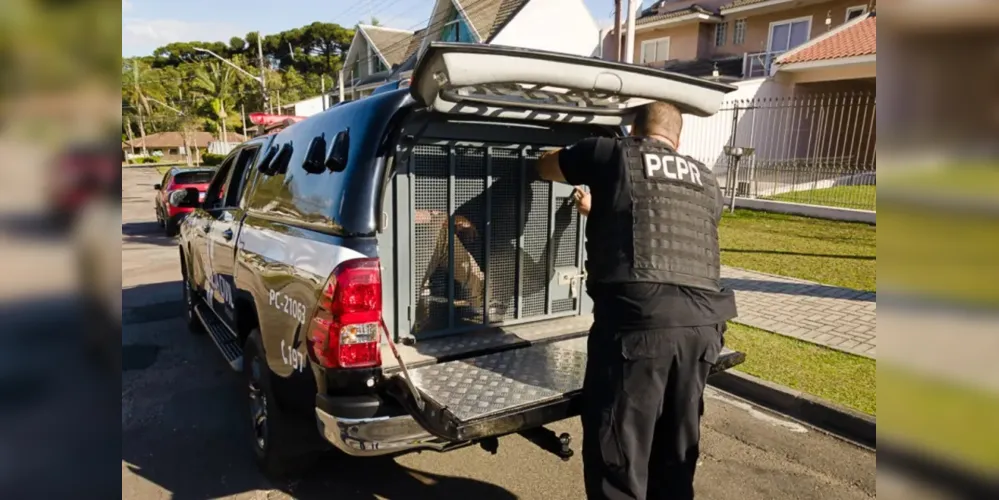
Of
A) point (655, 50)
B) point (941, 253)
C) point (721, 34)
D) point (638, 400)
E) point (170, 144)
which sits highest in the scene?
point (721, 34)

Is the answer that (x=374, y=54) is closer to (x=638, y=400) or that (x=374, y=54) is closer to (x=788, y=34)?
(x=788, y=34)

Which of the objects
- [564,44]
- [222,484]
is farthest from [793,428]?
[564,44]

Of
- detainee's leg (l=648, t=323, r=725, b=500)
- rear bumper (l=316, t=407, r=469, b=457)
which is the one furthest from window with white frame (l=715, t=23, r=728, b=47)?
rear bumper (l=316, t=407, r=469, b=457)

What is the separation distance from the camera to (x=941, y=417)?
25.6 inches

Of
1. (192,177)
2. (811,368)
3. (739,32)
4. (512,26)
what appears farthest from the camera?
(739,32)

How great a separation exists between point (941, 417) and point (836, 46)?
69.7 feet

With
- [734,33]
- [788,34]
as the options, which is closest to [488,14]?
[734,33]

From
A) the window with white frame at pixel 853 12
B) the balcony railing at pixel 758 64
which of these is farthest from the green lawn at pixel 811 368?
the window with white frame at pixel 853 12

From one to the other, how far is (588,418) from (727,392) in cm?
272

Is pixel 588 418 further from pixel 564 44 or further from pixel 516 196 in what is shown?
pixel 564 44

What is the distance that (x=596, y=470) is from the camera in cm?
250

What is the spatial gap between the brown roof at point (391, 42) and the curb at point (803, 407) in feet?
94.0

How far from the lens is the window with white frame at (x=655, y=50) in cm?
2842

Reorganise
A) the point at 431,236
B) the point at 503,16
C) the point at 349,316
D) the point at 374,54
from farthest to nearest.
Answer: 1. the point at 374,54
2. the point at 503,16
3. the point at 431,236
4. the point at 349,316
